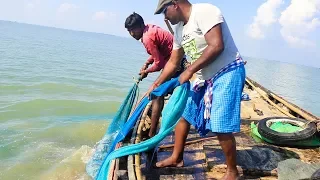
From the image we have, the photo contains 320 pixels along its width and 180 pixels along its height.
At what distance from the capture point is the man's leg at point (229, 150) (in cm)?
288

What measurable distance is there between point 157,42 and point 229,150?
84.2 inches

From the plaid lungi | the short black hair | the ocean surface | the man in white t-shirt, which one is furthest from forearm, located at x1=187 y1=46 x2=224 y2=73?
the ocean surface

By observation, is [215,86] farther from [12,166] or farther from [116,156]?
[12,166]

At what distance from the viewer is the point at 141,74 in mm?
5453

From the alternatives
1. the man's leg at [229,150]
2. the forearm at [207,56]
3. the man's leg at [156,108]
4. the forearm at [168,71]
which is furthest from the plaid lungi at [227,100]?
the man's leg at [156,108]

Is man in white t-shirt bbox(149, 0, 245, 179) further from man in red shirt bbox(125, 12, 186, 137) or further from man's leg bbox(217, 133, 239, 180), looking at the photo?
man in red shirt bbox(125, 12, 186, 137)

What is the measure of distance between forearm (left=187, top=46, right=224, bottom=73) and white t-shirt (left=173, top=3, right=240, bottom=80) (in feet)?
0.39

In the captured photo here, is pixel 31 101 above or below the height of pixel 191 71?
below

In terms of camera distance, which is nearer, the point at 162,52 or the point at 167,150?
the point at 167,150

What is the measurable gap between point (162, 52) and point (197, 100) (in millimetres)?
1601

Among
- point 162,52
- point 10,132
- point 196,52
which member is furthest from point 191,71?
point 10,132

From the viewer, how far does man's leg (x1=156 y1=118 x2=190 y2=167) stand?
334 cm

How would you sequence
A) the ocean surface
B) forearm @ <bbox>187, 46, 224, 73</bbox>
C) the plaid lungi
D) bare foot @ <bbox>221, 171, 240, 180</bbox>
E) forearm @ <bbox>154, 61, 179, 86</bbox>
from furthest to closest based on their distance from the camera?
the ocean surface, forearm @ <bbox>154, 61, 179, 86</bbox>, bare foot @ <bbox>221, 171, 240, 180</bbox>, the plaid lungi, forearm @ <bbox>187, 46, 224, 73</bbox>

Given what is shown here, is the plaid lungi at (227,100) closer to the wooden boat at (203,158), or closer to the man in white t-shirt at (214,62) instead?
the man in white t-shirt at (214,62)
